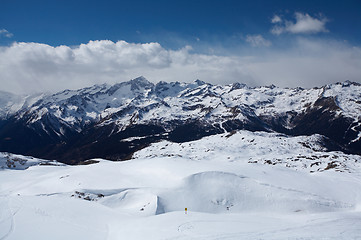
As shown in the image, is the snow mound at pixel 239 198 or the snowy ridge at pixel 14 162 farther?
the snowy ridge at pixel 14 162

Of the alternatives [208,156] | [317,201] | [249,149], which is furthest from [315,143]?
[317,201]

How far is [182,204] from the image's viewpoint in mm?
43156

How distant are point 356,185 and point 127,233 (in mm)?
47420

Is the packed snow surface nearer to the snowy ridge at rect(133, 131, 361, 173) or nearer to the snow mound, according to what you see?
the snow mound

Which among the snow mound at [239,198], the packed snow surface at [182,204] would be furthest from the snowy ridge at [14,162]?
the snow mound at [239,198]

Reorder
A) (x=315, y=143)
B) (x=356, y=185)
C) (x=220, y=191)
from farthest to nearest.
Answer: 1. (x=315, y=143)
2. (x=356, y=185)
3. (x=220, y=191)

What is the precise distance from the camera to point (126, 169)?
6209cm

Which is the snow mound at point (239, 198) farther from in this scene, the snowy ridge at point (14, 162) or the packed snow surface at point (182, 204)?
the snowy ridge at point (14, 162)

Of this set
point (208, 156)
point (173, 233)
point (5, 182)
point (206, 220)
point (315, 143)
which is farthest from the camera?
point (315, 143)

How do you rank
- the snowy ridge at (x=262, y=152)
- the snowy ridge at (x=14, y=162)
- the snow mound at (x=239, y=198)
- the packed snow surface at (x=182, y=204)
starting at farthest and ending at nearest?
the snowy ridge at (x=262, y=152)
the snowy ridge at (x=14, y=162)
the snow mound at (x=239, y=198)
the packed snow surface at (x=182, y=204)

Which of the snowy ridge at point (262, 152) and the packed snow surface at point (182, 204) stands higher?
the packed snow surface at point (182, 204)

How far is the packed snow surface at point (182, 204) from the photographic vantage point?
27.2 metres

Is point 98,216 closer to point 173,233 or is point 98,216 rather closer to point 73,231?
point 73,231

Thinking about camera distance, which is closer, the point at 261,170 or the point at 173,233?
the point at 173,233
